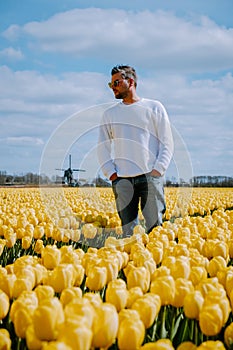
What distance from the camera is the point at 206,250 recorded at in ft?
11.9

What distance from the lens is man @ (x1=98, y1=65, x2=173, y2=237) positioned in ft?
19.9

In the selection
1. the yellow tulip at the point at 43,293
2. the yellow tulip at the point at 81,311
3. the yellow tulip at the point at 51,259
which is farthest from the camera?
the yellow tulip at the point at 51,259

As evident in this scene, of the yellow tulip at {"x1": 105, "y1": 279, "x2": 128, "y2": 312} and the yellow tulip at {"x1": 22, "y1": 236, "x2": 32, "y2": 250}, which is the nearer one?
the yellow tulip at {"x1": 105, "y1": 279, "x2": 128, "y2": 312}

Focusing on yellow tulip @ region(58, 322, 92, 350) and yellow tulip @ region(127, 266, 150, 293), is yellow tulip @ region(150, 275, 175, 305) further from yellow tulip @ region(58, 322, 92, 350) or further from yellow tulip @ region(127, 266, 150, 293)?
yellow tulip @ region(58, 322, 92, 350)

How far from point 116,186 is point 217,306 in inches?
169

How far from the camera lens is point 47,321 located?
171 centimetres

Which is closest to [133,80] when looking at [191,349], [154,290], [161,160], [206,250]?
[161,160]

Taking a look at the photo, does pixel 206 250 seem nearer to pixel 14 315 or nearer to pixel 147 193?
pixel 14 315

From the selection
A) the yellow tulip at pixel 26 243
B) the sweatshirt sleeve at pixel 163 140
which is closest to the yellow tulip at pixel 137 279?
the yellow tulip at pixel 26 243

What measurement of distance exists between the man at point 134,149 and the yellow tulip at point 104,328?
430cm

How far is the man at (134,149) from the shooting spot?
19.9ft

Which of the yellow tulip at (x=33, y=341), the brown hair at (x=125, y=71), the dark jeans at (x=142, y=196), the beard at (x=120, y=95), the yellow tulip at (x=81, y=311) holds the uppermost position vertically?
the brown hair at (x=125, y=71)

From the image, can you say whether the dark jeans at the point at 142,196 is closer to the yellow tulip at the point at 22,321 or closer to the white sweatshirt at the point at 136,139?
the white sweatshirt at the point at 136,139

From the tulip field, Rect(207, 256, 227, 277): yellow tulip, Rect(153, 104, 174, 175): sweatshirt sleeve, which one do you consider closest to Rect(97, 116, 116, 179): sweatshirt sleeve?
Rect(153, 104, 174, 175): sweatshirt sleeve
